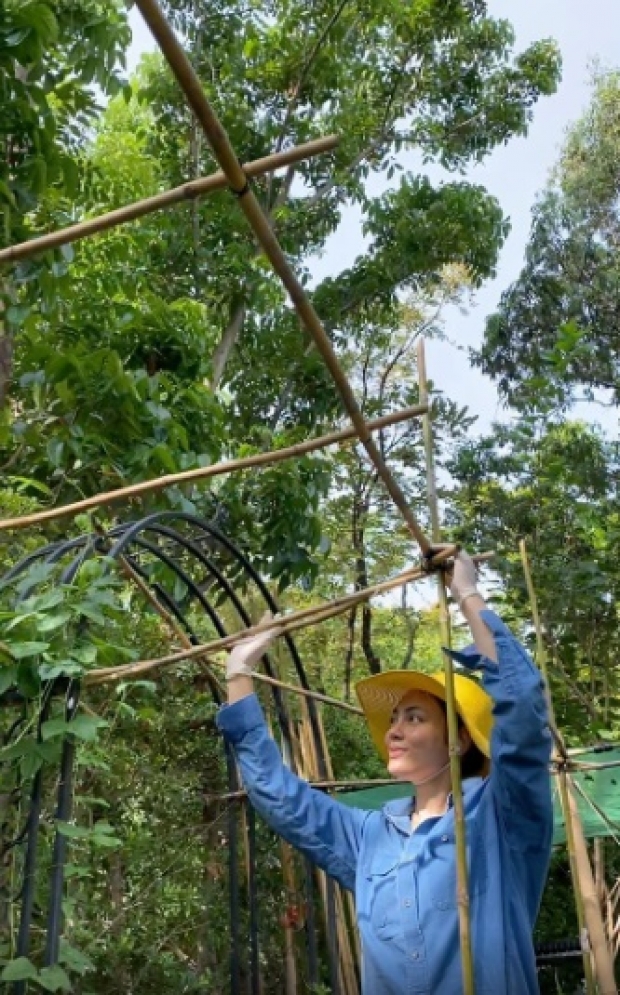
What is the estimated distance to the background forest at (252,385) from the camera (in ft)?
6.13

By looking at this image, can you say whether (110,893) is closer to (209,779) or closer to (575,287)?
(209,779)

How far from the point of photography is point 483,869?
1.23 meters

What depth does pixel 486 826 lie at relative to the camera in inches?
49.3

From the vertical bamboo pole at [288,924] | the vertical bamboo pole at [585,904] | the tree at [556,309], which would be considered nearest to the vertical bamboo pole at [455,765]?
the vertical bamboo pole at [585,904]

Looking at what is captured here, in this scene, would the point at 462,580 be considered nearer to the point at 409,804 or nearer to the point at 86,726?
the point at 409,804

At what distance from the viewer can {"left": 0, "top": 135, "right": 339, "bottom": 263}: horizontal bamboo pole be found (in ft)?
2.34

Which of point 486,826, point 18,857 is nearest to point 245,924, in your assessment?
point 18,857

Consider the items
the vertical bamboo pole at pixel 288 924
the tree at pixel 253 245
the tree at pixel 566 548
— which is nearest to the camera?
the tree at pixel 253 245

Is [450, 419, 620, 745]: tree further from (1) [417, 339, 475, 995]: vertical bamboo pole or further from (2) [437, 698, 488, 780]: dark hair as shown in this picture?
(1) [417, 339, 475, 995]: vertical bamboo pole

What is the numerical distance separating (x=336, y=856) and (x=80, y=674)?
462 millimetres

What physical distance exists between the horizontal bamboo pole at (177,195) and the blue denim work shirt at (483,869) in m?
0.64

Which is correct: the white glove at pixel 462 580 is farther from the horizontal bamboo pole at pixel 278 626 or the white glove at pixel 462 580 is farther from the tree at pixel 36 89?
the tree at pixel 36 89

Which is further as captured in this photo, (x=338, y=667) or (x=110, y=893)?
(x=338, y=667)

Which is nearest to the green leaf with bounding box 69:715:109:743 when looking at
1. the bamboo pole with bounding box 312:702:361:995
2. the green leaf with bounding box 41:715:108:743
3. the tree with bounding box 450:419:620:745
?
the green leaf with bounding box 41:715:108:743
